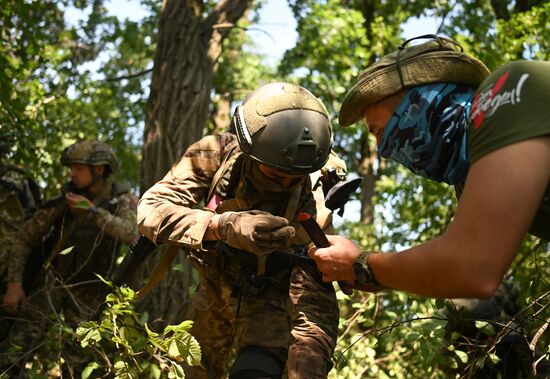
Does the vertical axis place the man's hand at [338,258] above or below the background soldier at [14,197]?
above

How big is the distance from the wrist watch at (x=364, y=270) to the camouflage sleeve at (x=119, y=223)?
3654 millimetres

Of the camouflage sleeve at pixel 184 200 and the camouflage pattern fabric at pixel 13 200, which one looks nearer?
the camouflage sleeve at pixel 184 200

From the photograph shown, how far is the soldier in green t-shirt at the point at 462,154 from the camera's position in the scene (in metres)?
1.88

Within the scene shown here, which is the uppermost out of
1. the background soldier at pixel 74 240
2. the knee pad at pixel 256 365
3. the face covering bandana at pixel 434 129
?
the face covering bandana at pixel 434 129

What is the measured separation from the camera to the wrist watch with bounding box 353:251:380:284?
91.4 inches

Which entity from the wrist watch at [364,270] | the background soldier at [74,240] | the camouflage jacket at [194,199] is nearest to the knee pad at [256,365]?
the camouflage jacket at [194,199]

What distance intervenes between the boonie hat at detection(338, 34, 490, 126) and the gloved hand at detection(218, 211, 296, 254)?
2.99ft

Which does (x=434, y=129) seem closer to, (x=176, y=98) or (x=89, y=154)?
(x=176, y=98)

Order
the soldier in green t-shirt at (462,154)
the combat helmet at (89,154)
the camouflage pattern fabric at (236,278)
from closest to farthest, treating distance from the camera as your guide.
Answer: the soldier in green t-shirt at (462,154) < the camouflage pattern fabric at (236,278) < the combat helmet at (89,154)

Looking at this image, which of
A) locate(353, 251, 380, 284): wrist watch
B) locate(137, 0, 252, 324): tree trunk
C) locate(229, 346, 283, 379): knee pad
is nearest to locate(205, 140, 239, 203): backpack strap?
locate(229, 346, 283, 379): knee pad

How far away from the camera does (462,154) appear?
7.71ft

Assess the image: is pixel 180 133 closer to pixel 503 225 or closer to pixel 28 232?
pixel 28 232

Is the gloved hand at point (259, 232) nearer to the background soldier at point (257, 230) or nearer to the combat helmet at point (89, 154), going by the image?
the background soldier at point (257, 230)

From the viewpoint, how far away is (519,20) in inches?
362
